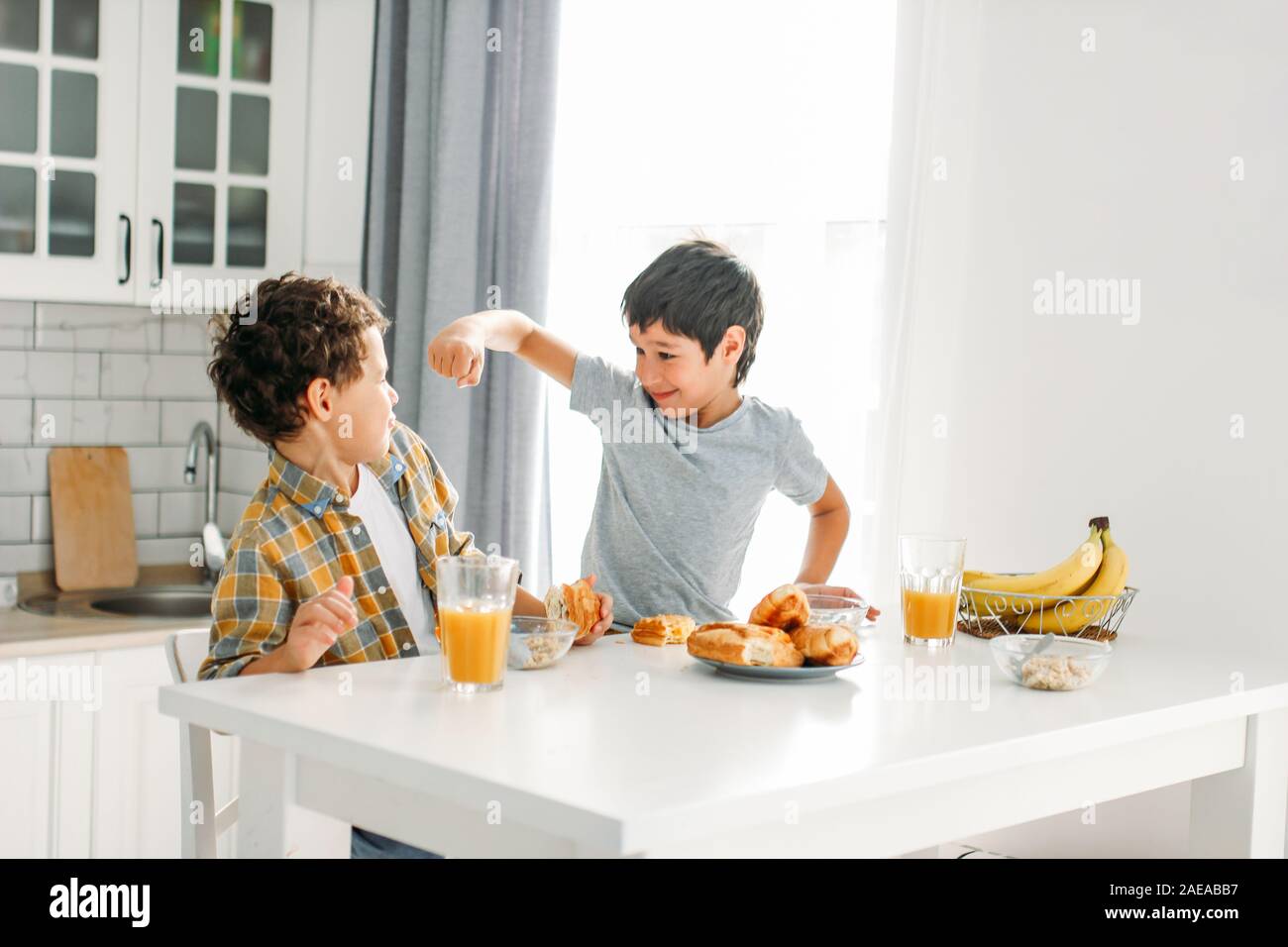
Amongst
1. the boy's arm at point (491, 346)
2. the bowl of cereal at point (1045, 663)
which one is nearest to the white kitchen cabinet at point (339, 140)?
the boy's arm at point (491, 346)

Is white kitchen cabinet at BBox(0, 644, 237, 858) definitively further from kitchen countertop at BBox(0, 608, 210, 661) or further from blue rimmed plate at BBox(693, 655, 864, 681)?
blue rimmed plate at BBox(693, 655, 864, 681)

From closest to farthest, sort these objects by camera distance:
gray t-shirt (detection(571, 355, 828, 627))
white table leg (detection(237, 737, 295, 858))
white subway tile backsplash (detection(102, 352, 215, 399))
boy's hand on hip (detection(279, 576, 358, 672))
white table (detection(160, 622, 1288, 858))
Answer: white table (detection(160, 622, 1288, 858)) < white table leg (detection(237, 737, 295, 858)) < boy's hand on hip (detection(279, 576, 358, 672)) < gray t-shirt (detection(571, 355, 828, 627)) < white subway tile backsplash (detection(102, 352, 215, 399))

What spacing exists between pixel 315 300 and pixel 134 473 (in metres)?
1.76

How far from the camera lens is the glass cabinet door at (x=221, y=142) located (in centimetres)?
276

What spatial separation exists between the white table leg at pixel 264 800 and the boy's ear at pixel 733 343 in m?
1.01

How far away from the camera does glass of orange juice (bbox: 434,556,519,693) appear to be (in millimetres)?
1254

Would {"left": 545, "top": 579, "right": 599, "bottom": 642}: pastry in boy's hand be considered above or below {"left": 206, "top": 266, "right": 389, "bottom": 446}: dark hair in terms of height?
below

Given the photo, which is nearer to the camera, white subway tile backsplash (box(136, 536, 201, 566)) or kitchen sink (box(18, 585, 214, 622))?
kitchen sink (box(18, 585, 214, 622))

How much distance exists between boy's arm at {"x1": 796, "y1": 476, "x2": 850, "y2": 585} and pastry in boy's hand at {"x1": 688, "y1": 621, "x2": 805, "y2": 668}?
63cm

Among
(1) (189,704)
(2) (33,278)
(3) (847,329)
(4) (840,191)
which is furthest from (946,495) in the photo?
(2) (33,278)

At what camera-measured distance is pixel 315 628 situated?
4.27ft

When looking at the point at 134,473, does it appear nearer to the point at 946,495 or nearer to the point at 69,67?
the point at 69,67

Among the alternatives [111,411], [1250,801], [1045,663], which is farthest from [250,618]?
[111,411]

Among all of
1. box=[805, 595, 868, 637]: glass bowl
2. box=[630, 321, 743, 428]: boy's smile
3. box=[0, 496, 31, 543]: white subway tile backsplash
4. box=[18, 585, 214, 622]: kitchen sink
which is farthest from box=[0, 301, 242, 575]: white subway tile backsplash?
box=[805, 595, 868, 637]: glass bowl
